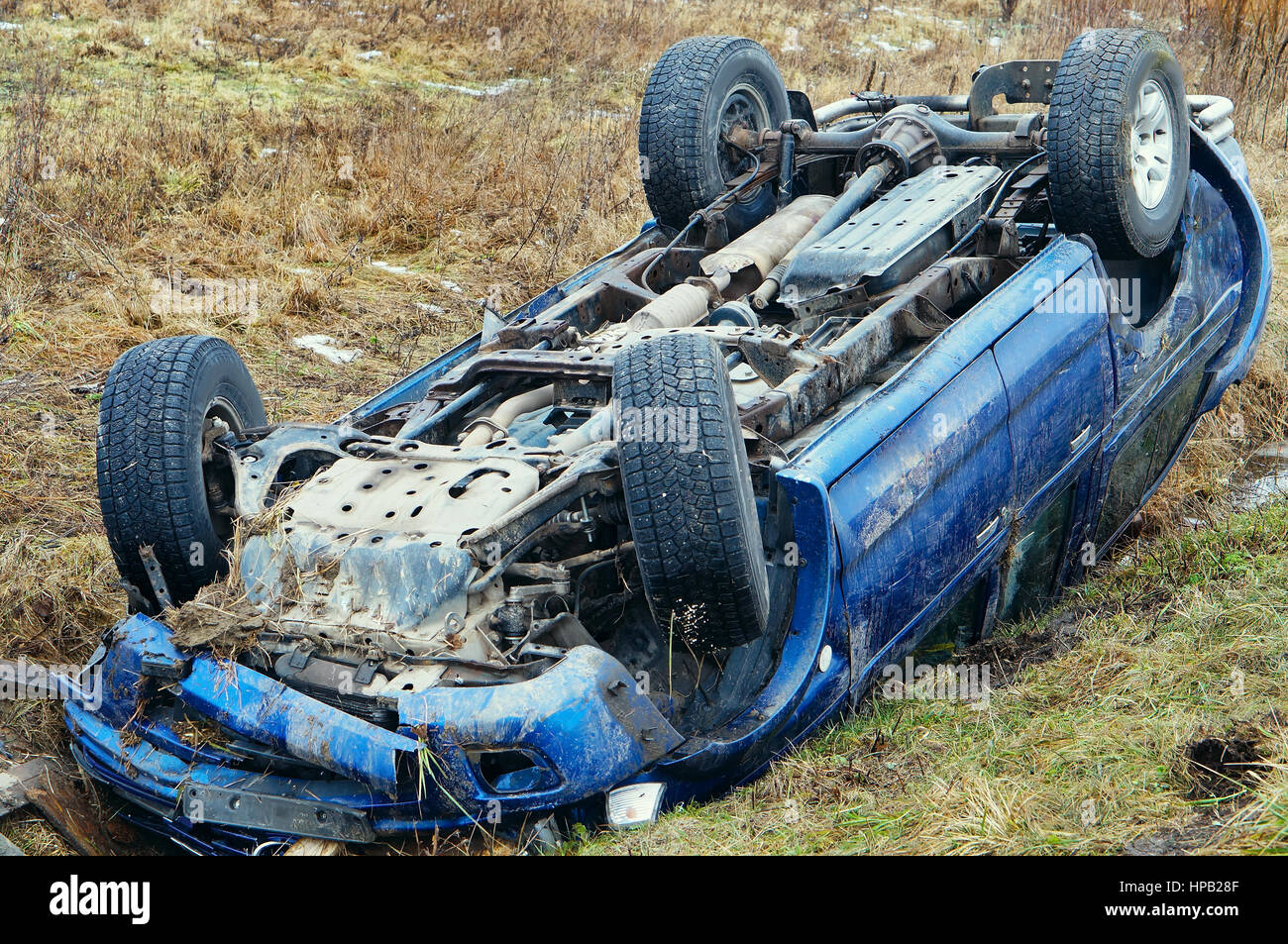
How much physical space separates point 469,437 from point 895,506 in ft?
4.46

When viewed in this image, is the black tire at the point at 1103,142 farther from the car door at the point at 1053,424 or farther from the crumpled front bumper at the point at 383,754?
the crumpled front bumper at the point at 383,754

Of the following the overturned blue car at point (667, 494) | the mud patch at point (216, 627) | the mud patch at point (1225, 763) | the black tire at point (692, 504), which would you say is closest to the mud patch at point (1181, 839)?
the mud patch at point (1225, 763)

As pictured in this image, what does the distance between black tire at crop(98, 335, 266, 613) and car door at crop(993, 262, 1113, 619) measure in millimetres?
2500

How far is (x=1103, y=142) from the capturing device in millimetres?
4543

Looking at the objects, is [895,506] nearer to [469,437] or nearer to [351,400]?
[469,437]

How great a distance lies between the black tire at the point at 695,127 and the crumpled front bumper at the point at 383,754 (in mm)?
2814

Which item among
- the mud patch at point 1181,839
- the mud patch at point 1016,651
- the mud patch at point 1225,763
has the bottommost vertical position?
the mud patch at point 1016,651

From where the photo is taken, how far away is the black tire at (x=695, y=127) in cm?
531

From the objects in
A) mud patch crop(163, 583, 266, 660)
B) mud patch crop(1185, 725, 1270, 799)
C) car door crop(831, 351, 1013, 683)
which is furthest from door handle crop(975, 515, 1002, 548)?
mud patch crop(163, 583, 266, 660)

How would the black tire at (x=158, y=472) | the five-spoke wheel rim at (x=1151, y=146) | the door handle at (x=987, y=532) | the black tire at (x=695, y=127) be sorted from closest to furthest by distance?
the black tire at (x=158, y=472), the door handle at (x=987, y=532), the five-spoke wheel rim at (x=1151, y=146), the black tire at (x=695, y=127)

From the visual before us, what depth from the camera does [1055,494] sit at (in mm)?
4305

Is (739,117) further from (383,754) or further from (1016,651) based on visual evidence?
(383,754)

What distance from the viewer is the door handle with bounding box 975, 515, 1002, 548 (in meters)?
3.94

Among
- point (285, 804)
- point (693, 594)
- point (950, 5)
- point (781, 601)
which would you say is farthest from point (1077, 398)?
point (950, 5)
